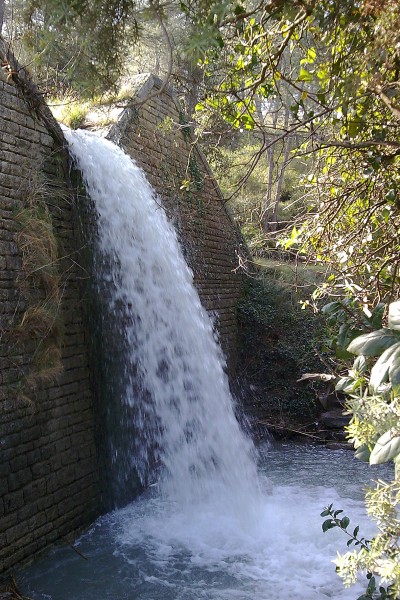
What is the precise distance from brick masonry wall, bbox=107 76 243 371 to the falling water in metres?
0.66

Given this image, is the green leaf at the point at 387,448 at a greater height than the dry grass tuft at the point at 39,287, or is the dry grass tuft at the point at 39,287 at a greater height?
the dry grass tuft at the point at 39,287

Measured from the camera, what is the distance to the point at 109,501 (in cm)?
639

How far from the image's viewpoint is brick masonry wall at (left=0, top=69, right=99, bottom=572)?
5000 millimetres

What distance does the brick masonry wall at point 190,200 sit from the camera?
851 centimetres

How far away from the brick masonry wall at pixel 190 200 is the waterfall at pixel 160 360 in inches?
38.9

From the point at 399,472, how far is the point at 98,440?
4844mm

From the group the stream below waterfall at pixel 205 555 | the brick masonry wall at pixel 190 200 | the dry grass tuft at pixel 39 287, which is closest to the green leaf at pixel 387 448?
the stream below waterfall at pixel 205 555

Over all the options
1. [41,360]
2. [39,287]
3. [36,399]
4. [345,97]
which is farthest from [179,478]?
[345,97]

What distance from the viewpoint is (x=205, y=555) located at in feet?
17.1

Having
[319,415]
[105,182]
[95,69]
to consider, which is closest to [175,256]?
[105,182]

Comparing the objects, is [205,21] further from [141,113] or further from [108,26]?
[141,113]

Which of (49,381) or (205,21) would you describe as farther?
(49,381)

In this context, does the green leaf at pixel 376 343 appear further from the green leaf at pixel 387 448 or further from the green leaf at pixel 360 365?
the green leaf at pixel 360 365

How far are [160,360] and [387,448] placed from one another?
5196 mm
